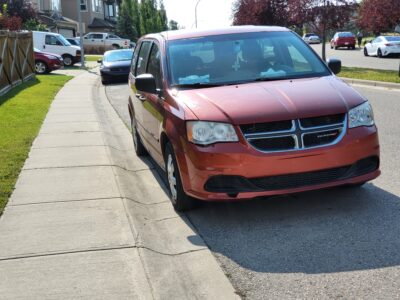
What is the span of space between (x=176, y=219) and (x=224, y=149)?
101 centimetres

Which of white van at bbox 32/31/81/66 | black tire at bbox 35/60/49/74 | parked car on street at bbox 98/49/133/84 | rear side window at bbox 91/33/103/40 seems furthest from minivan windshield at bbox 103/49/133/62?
rear side window at bbox 91/33/103/40

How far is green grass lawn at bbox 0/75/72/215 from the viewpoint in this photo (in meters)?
6.82

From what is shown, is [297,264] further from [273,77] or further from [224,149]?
[273,77]

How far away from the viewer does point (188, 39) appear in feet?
20.8

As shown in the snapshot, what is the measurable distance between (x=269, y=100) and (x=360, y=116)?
852 mm

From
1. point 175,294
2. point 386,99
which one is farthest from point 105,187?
point 386,99

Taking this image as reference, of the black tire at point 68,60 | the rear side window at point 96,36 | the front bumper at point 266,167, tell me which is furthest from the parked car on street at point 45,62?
the rear side window at point 96,36

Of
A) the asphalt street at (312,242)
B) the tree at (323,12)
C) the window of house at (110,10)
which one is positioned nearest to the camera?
the asphalt street at (312,242)

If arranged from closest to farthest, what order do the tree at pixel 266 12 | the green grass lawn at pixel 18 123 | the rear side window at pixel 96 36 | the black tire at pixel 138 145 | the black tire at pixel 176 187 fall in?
1. the black tire at pixel 176 187
2. the green grass lawn at pixel 18 123
3. the black tire at pixel 138 145
4. the tree at pixel 266 12
5. the rear side window at pixel 96 36

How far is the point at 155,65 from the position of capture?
6.50 m

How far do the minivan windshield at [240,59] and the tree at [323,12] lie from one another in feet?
63.9

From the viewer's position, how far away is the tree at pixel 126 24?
66.4 metres

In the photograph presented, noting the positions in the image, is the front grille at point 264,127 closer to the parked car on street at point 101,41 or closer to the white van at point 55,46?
the white van at point 55,46

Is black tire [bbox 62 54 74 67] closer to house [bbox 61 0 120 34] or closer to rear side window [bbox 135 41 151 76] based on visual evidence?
rear side window [bbox 135 41 151 76]
